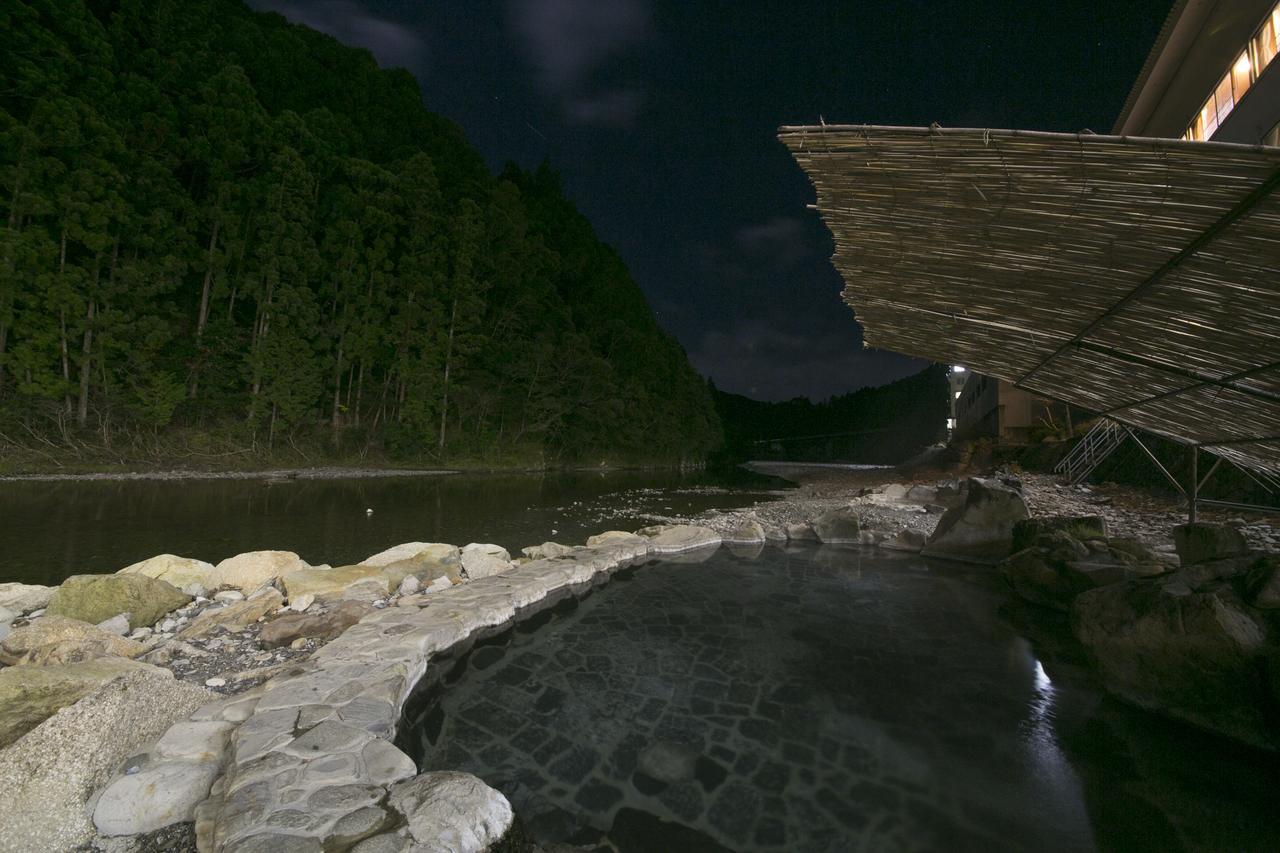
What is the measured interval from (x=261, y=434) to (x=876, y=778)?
1010 inches

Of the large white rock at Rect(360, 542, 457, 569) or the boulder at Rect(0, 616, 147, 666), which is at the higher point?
the boulder at Rect(0, 616, 147, 666)

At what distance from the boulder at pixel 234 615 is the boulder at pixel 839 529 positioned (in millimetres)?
9045

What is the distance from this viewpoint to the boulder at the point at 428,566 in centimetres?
670

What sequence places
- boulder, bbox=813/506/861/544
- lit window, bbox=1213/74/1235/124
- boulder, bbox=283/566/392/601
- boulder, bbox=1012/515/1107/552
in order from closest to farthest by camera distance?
boulder, bbox=283/566/392/601
boulder, bbox=1012/515/1107/552
boulder, bbox=813/506/861/544
lit window, bbox=1213/74/1235/124

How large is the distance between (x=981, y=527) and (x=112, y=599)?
1177 centimetres

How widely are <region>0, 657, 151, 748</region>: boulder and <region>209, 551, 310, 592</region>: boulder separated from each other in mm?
3129

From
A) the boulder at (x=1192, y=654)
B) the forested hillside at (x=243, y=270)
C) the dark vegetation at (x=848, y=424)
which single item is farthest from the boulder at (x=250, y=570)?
the dark vegetation at (x=848, y=424)

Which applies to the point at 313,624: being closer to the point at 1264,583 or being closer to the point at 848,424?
the point at 1264,583

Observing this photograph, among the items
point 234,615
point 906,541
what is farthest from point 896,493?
point 234,615

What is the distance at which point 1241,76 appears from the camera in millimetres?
10438

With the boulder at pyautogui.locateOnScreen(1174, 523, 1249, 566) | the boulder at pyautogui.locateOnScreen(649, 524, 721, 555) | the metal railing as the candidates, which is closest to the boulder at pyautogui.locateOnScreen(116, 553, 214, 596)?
the boulder at pyautogui.locateOnScreen(649, 524, 721, 555)

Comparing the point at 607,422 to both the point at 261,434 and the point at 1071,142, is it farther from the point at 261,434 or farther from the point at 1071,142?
the point at 1071,142

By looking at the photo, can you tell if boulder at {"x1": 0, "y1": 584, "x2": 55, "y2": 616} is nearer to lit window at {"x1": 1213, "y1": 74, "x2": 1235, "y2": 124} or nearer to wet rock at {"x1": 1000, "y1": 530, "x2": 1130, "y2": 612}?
wet rock at {"x1": 1000, "y1": 530, "x2": 1130, "y2": 612}

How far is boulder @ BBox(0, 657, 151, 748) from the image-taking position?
2.85m
